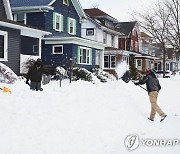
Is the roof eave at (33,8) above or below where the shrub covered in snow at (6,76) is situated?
above

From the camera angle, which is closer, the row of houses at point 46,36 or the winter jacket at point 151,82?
the winter jacket at point 151,82

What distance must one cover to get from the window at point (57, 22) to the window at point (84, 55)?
3065mm

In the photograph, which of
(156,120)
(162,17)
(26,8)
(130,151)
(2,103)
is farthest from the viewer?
(162,17)

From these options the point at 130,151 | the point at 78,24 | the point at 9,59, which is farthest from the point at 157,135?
the point at 78,24

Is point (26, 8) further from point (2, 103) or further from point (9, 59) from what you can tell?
point (2, 103)

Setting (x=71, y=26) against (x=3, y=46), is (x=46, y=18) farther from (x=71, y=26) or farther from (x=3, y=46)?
(x=3, y=46)

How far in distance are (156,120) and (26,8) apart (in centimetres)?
1962

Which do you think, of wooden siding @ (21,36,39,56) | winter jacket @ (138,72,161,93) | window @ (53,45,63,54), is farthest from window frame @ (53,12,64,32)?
winter jacket @ (138,72,161,93)

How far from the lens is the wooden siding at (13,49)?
64.1 ft

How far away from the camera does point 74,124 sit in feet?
28.3

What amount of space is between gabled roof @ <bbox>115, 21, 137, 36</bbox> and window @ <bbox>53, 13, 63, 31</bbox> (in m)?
22.4

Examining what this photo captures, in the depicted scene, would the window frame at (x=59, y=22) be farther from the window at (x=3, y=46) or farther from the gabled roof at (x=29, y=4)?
the window at (x=3, y=46)

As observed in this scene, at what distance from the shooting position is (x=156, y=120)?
426 inches

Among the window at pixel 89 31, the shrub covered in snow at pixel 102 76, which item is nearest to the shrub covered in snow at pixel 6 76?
the shrub covered in snow at pixel 102 76
